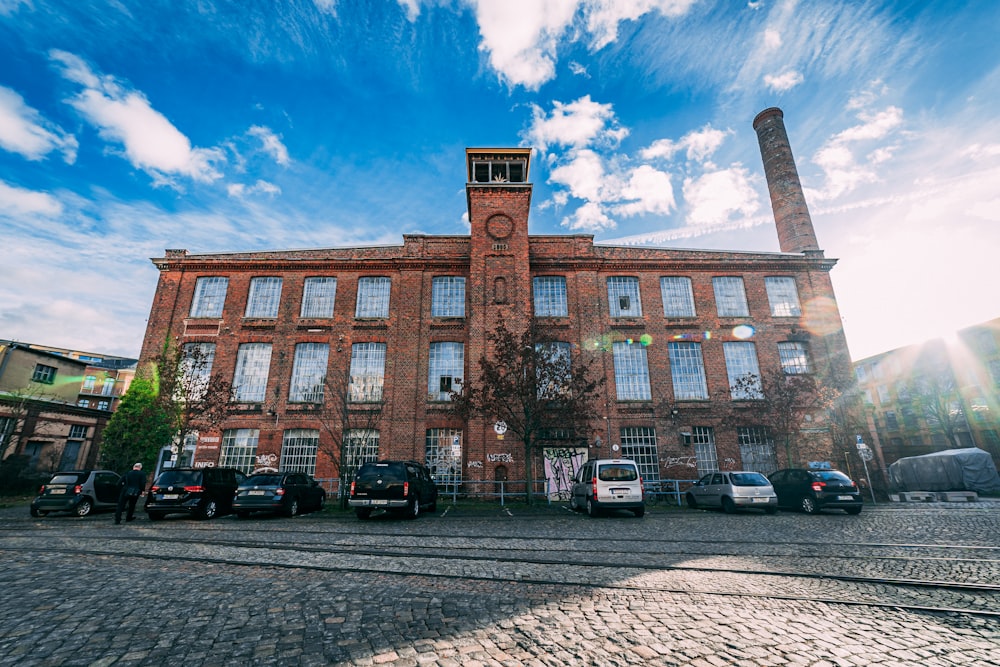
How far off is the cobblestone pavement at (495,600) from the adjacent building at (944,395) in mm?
31202

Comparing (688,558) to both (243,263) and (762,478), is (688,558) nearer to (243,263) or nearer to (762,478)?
(762,478)

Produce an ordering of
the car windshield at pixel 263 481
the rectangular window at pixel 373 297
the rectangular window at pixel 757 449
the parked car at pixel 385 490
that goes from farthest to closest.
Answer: the rectangular window at pixel 373 297
the rectangular window at pixel 757 449
the car windshield at pixel 263 481
the parked car at pixel 385 490

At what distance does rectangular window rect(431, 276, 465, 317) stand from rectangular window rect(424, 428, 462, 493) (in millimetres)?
5940

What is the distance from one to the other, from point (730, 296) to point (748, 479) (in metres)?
12.2

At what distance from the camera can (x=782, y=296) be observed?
77.8 feet

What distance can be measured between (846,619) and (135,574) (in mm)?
8700

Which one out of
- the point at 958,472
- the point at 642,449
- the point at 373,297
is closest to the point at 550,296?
the point at 642,449

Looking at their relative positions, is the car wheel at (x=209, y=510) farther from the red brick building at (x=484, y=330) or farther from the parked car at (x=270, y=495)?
the red brick building at (x=484, y=330)

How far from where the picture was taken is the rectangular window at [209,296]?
23.0m

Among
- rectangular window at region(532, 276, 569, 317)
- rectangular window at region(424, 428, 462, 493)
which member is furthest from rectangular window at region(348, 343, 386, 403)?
rectangular window at region(532, 276, 569, 317)

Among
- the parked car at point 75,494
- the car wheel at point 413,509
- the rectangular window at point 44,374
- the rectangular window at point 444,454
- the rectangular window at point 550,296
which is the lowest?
the car wheel at point 413,509

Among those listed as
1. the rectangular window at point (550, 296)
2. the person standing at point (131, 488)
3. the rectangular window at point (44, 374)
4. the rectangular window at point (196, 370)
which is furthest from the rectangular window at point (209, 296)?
the rectangular window at point (44, 374)

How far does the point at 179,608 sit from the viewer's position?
4.60 metres

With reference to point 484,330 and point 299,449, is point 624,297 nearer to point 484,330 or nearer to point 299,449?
point 484,330
